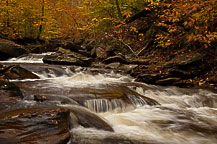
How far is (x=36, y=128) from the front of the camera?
249cm

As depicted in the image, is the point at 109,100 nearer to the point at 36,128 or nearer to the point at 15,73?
the point at 36,128

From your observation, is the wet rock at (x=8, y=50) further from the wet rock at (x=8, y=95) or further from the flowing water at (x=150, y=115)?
the wet rock at (x=8, y=95)

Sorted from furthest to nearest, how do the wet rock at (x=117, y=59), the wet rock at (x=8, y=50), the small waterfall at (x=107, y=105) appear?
the wet rock at (x=8, y=50), the wet rock at (x=117, y=59), the small waterfall at (x=107, y=105)

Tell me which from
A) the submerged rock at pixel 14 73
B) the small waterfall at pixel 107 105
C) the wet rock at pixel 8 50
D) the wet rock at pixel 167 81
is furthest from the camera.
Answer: the wet rock at pixel 8 50

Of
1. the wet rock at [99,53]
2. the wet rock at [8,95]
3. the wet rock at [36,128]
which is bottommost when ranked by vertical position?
the wet rock at [36,128]

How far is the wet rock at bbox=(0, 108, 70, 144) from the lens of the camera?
7.31ft

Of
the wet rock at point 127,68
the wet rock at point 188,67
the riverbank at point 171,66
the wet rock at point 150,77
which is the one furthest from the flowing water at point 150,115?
the wet rock at point 127,68

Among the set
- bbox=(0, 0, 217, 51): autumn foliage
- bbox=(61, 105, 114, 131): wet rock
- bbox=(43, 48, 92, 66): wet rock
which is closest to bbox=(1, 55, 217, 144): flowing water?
bbox=(61, 105, 114, 131): wet rock

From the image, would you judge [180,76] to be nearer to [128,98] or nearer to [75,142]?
[128,98]

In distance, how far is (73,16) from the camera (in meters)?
19.5

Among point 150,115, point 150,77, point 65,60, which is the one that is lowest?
point 150,115

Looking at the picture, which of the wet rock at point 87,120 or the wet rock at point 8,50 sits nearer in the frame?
the wet rock at point 87,120

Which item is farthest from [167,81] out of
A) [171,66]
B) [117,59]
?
[117,59]

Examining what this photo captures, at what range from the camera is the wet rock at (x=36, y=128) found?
2.23 meters
